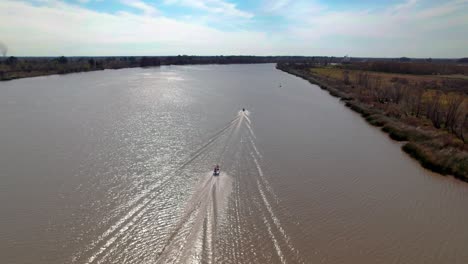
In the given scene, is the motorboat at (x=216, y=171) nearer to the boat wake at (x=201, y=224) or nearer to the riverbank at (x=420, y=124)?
the boat wake at (x=201, y=224)

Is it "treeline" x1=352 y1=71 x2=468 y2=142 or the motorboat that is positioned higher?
"treeline" x1=352 y1=71 x2=468 y2=142

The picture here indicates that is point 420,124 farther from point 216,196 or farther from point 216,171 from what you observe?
point 216,196

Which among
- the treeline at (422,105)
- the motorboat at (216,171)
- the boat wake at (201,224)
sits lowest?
the boat wake at (201,224)

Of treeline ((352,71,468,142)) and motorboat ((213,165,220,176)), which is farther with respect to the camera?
treeline ((352,71,468,142))

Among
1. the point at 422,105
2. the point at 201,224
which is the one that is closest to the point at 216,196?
the point at 201,224

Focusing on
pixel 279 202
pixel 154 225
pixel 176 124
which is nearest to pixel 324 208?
pixel 279 202

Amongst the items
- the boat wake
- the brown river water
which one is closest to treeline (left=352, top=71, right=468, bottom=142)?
the brown river water

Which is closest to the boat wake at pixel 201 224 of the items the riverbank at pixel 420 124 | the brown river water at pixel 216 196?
the brown river water at pixel 216 196

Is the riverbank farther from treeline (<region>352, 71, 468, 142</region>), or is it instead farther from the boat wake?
the boat wake
